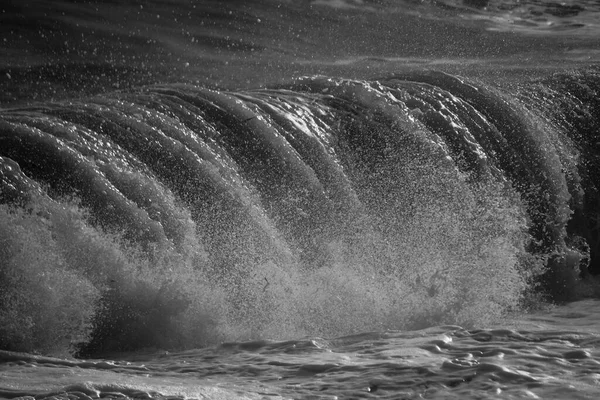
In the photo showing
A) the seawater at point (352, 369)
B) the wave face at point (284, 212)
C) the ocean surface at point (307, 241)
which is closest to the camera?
the seawater at point (352, 369)

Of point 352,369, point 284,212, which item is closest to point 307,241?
point 284,212

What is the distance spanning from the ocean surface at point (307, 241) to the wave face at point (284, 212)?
0.01 metres

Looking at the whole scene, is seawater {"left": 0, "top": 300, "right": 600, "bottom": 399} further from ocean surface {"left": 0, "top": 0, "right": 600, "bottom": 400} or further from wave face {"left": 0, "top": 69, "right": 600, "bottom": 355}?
wave face {"left": 0, "top": 69, "right": 600, "bottom": 355}

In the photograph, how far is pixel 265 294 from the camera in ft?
16.6

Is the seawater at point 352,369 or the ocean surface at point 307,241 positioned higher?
the ocean surface at point 307,241

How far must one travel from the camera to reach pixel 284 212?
6.06m

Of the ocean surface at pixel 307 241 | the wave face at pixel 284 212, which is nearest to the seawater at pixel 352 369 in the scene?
the ocean surface at pixel 307 241

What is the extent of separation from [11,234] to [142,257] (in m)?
0.76

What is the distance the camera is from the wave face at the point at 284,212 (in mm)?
4684

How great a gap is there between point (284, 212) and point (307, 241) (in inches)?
10.2

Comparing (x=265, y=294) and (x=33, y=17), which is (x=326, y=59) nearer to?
(x=33, y=17)

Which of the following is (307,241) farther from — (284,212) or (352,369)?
(352,369)

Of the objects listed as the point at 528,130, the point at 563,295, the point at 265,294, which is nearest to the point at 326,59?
the point at 528,130

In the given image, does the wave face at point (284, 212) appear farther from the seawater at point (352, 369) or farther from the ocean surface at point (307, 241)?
the seawater at point (352, 369)
